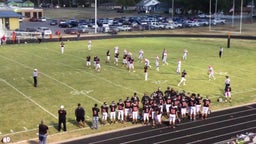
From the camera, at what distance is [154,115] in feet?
80.3

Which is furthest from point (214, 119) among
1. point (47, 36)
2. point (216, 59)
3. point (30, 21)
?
point (30, 21)

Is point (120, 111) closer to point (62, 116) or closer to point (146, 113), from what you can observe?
point (146, 113)

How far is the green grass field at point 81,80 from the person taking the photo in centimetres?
2619

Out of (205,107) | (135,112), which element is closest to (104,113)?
(135,112)

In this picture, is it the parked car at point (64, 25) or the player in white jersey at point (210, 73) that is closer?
the player in white jersey at point (210, 73)

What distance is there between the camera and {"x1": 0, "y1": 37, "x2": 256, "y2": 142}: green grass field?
26188mm

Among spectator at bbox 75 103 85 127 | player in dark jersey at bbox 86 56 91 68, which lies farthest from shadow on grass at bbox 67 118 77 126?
player in dark jersey at bbox 86 56 91 68

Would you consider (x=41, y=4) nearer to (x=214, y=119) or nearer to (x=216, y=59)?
(x=216, y=59)

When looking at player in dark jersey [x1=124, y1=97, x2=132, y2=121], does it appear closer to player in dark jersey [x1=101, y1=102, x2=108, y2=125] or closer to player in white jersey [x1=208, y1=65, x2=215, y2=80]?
player in dark jersey [x1=101, y1=102, x2=108, y2=125]

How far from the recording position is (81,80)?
3519 cm

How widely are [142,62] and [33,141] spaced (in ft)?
78.5

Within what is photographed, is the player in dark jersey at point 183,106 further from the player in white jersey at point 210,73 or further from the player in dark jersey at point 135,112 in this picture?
the player in white jersey at point 210,73

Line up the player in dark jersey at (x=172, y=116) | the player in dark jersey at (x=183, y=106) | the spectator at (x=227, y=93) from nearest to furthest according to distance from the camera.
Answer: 1. the player in dark jersey at (x=172, y=116)
2. the player in dark jersey at (x=183, y=106)
3. the spectator at (x=227, y=93)

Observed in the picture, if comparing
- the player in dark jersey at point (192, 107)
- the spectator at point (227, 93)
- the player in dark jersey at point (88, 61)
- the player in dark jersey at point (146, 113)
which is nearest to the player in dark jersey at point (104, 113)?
the player in dark jersey at point (146, 113)
